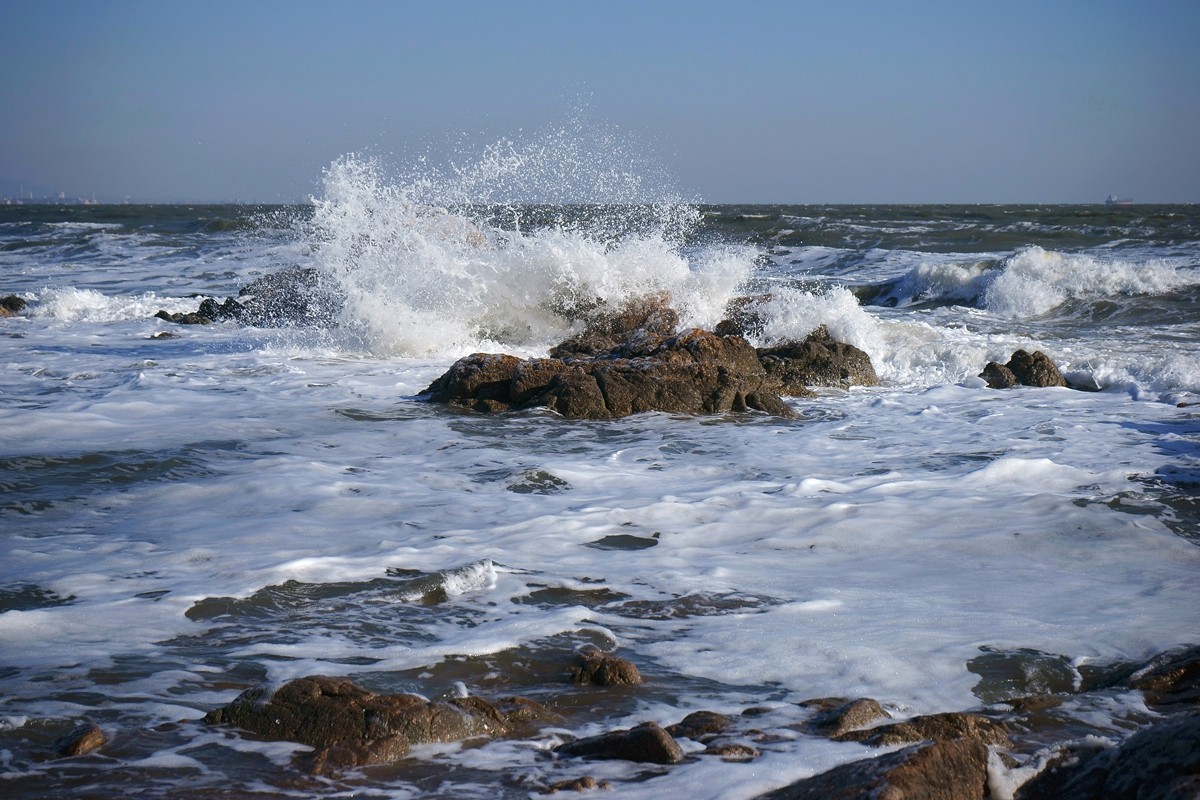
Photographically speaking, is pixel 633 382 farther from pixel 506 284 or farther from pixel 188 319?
pixel 188 319

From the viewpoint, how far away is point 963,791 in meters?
2.04

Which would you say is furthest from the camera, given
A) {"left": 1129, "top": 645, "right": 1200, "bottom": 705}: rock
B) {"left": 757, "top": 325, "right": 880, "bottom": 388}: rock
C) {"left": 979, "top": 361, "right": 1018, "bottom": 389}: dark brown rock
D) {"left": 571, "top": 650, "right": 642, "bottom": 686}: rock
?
{"left": 757, "top": 325, "right": 880, "bottom": 388}: rock

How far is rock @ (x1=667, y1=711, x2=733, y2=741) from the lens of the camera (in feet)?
8.66

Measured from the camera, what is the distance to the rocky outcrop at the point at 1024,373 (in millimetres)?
9000

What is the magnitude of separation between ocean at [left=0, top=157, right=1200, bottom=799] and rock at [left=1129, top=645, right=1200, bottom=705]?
7 cm

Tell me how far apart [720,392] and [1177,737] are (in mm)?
5936

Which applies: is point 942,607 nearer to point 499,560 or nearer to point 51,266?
point 499,560

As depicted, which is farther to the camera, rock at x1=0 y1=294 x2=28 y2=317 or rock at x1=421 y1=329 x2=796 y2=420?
rock at x1=0 y1=294 x2=28 y2=317

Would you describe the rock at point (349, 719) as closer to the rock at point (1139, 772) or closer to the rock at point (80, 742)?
the rock at point (80, 742)

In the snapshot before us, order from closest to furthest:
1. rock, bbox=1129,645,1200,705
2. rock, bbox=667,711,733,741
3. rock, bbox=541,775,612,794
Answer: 1. rock, bbox=541,775,612,794
2. rock, bbox=667,711,733,741
3. rock, bbox=1129,645,1200,705

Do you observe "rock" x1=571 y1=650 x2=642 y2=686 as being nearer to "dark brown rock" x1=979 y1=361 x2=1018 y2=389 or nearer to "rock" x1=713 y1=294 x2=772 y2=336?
"dark brown rock" x1=979 y1=361 x2=1018 y2=389

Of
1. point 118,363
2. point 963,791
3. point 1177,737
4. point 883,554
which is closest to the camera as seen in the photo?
point 1177,737

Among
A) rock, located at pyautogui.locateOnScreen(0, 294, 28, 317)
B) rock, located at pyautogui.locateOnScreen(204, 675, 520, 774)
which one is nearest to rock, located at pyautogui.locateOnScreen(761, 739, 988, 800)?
rock, located at pyautogui.locateOnScreen(204, 675, 520, 774)

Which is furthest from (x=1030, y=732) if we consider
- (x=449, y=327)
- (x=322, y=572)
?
(x=449, y=327)
